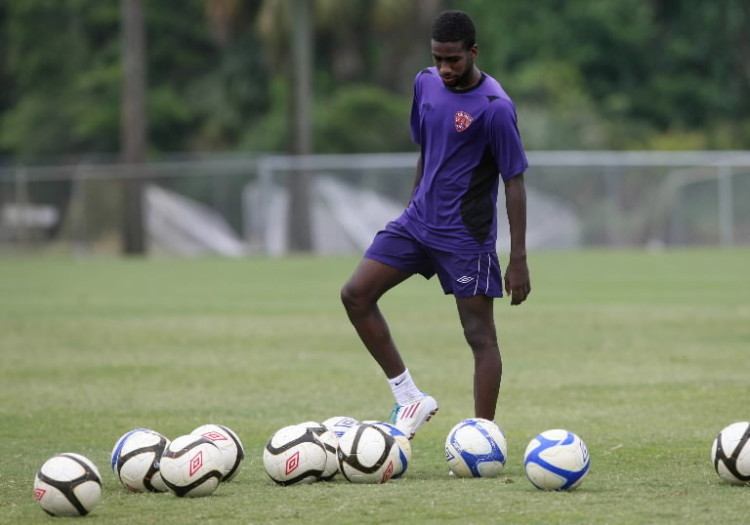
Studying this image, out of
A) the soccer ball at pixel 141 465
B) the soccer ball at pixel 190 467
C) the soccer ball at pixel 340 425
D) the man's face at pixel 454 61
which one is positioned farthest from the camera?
the man's face at pixel 454 61

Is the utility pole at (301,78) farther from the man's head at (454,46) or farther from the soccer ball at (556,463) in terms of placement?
the soccer ball at (556,463)

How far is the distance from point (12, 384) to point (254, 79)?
134 feet

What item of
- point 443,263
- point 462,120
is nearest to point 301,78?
point 443,263

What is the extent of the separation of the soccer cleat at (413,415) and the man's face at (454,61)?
6.05 ft

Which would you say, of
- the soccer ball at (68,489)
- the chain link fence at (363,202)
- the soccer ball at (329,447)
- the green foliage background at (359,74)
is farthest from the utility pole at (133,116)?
the soccer ball at (68,489)

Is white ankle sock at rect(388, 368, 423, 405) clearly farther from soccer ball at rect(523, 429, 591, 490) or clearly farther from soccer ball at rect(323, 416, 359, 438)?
soccer ball at rect(523, 429, 591, 490)

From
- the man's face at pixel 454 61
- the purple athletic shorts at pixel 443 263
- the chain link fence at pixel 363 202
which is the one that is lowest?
the chain link fence at pixel 363 202

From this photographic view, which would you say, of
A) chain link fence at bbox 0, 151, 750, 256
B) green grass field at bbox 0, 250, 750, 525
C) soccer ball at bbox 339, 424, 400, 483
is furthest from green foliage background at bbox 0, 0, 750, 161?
soccer ball at bbox 339, 424, 400, 483

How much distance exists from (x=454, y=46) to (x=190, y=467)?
104 inches

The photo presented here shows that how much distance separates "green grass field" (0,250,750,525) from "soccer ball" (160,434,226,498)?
0.07 m

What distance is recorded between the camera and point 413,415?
25.6 ft

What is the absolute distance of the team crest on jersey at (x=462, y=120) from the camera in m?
7.33

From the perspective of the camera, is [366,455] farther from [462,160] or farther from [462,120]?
[462,120]

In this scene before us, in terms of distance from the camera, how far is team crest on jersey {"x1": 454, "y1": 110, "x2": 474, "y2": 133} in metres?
7.33
